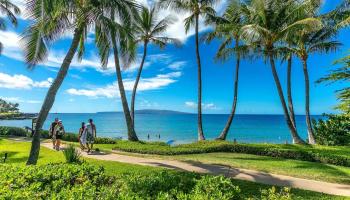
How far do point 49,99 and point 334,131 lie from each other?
19.3 metres

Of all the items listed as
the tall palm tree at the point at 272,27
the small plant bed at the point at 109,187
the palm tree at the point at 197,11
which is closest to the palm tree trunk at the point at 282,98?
the tall palm tree at the point at 272,27

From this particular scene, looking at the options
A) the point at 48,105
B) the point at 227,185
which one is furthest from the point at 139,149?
the point at 227,185

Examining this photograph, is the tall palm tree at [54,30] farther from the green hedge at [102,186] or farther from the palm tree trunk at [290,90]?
the palm tree trunk at [290,90]

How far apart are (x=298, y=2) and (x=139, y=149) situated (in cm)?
1465

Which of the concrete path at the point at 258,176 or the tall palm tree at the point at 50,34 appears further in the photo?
the tall palm tree at the point at 50,34

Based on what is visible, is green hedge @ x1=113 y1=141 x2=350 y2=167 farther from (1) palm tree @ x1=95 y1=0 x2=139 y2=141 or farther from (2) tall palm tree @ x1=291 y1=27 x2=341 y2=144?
(2) tall palm tree @ x1=291 y1=27 x2=341 y2=144

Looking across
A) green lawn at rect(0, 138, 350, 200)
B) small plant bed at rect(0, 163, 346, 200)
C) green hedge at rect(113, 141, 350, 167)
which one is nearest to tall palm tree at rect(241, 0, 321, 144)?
green hedge at rect(113, 141, 350, 167)

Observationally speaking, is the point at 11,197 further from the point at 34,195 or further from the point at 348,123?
the point at 348,123

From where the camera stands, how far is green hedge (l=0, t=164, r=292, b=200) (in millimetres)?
5168

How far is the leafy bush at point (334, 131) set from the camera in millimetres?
20938

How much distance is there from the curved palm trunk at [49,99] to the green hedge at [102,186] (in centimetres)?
289

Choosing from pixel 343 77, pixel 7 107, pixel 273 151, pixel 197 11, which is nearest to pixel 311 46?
pixel 197 11

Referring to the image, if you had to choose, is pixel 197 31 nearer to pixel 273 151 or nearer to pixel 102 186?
pixel 273 151

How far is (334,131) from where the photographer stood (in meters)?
21.5
